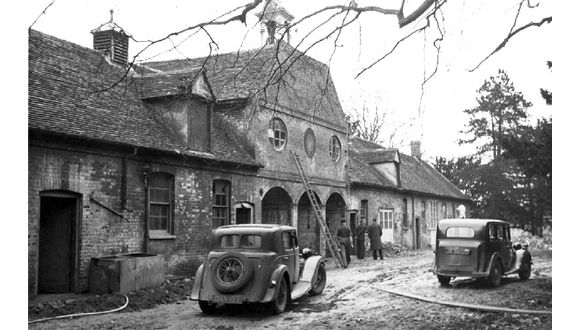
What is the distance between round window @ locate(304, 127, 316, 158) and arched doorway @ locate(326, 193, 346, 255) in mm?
2657

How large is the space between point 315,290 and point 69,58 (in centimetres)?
634

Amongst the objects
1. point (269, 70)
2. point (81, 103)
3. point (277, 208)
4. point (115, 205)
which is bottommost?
point (277, 208)

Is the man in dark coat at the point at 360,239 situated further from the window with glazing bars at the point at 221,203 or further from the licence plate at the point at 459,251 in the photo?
the licence plate at the point at 459,251

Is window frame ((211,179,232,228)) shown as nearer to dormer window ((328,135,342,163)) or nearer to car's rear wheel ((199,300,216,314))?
car's rear wheel ((199,300,216,314))

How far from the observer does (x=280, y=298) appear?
8438 mm

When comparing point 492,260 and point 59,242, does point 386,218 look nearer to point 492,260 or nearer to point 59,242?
point 492,260

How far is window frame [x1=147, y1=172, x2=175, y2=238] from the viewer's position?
11734mm

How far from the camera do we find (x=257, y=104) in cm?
610

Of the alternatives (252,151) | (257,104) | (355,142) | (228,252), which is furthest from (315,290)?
(355,142)

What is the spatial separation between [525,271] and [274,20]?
8204 millimetres

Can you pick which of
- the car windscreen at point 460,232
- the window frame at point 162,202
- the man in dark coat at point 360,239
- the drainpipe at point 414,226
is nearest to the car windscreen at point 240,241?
the window frame at point 162,202

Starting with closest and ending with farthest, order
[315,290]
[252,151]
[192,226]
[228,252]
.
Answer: [228,252] → [315,290] → [192,226] → [252,151]

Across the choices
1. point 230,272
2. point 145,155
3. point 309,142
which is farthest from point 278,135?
point 230,272
